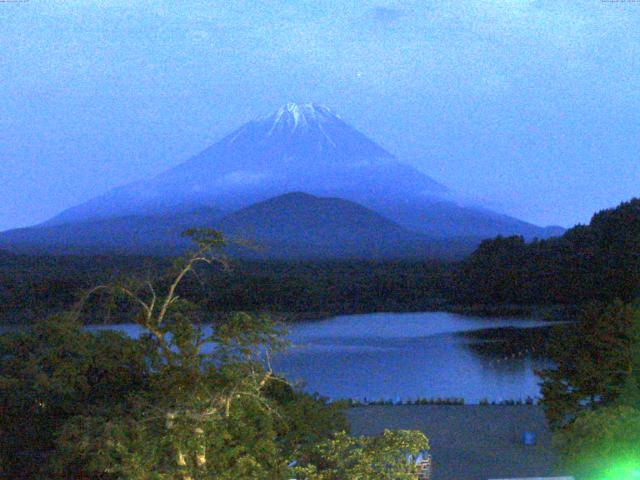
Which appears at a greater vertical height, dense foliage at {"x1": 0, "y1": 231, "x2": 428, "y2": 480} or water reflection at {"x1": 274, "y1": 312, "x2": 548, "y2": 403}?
dense foliage at {"x1": 0, "y1": 231, "x2": 428, "y2": 480}

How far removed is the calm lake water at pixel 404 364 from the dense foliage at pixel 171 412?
567 centimetres

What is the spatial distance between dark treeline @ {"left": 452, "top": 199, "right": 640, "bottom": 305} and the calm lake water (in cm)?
519

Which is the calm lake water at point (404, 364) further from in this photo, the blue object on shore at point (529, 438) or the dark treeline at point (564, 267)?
the dark treeline at point (564, 267)

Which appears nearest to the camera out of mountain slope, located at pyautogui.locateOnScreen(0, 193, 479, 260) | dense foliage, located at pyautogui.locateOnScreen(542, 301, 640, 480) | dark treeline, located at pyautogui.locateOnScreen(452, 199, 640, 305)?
dense foliage, located at pyautogui.locateOnScreen(542, 301, 640, 480)

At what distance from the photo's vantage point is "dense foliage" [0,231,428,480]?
6105 millimetres

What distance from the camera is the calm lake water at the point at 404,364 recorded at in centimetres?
1585

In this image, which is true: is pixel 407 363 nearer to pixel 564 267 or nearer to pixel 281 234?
pixel 564 267

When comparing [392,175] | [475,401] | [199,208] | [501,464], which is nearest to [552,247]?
[475,401]

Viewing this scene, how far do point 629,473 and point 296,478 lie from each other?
2.51 meters

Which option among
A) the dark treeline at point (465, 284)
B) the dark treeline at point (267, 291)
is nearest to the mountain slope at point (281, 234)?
the dark treeline at point (267, 291)

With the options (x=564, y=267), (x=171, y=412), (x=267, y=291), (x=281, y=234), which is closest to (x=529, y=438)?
(x=171, y=412)

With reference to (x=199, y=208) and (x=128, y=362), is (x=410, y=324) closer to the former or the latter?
(x=128, y=362)

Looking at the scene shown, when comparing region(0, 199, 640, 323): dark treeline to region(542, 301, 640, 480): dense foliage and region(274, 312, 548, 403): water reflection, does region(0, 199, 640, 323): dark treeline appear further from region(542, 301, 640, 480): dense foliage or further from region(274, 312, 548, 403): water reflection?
region(542, 301, 640, 480): dense foliage

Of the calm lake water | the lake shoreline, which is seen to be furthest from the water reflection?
the lake shoreline
